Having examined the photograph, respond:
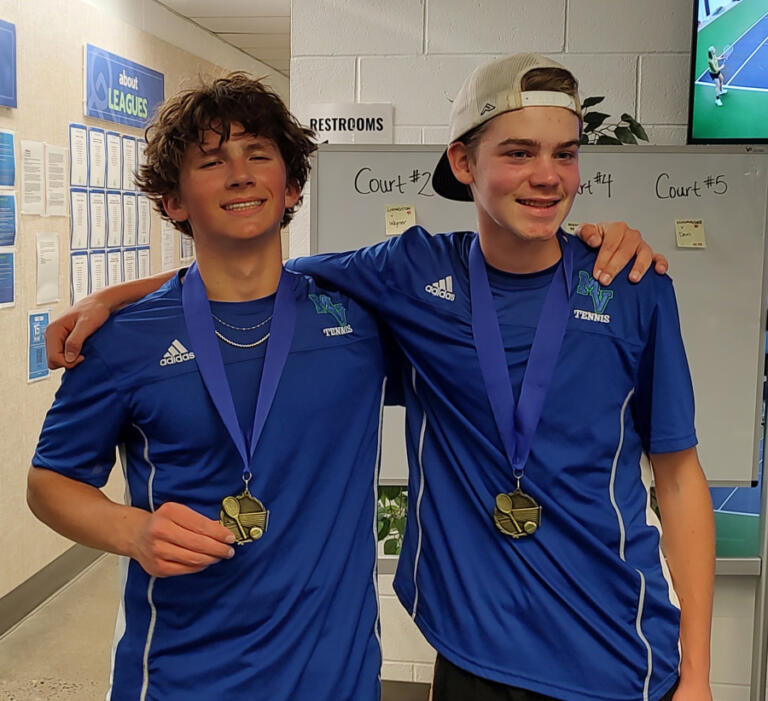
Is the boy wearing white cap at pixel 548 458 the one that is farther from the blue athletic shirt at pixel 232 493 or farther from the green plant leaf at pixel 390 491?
the green plant leaf at pixel 390 491

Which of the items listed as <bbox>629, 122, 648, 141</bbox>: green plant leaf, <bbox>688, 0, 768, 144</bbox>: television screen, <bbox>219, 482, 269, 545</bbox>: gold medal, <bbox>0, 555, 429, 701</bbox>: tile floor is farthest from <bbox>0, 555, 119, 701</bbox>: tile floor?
<bbox>688, 0, 768, 144</bbox>: television screen

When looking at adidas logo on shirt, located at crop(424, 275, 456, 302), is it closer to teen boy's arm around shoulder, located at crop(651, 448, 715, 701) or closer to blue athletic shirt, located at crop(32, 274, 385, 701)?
blue athletic shirt, located at crop(32, 274, 385, 701)

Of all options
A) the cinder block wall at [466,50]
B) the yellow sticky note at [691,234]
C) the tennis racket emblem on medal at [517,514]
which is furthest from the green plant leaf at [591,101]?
the tennis racket emblem on medal at [517,514]

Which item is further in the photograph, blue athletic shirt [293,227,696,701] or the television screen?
the television screen

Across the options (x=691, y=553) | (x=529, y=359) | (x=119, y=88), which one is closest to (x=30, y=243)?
(x=119, y=88)

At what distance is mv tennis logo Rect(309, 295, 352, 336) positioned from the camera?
4.77 feet

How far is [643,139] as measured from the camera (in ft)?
8.93

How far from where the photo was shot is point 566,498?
1354 millimetres

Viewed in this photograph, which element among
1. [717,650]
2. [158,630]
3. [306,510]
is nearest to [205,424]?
[306,510]

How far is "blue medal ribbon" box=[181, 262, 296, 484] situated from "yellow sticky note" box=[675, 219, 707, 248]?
5.06ft

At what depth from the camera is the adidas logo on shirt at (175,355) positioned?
1.36 m

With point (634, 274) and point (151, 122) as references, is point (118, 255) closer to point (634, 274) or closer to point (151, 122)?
point (151, 122)

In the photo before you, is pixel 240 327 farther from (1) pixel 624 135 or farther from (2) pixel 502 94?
(1) pixel 624 135

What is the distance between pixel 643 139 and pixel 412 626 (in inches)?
69.0
